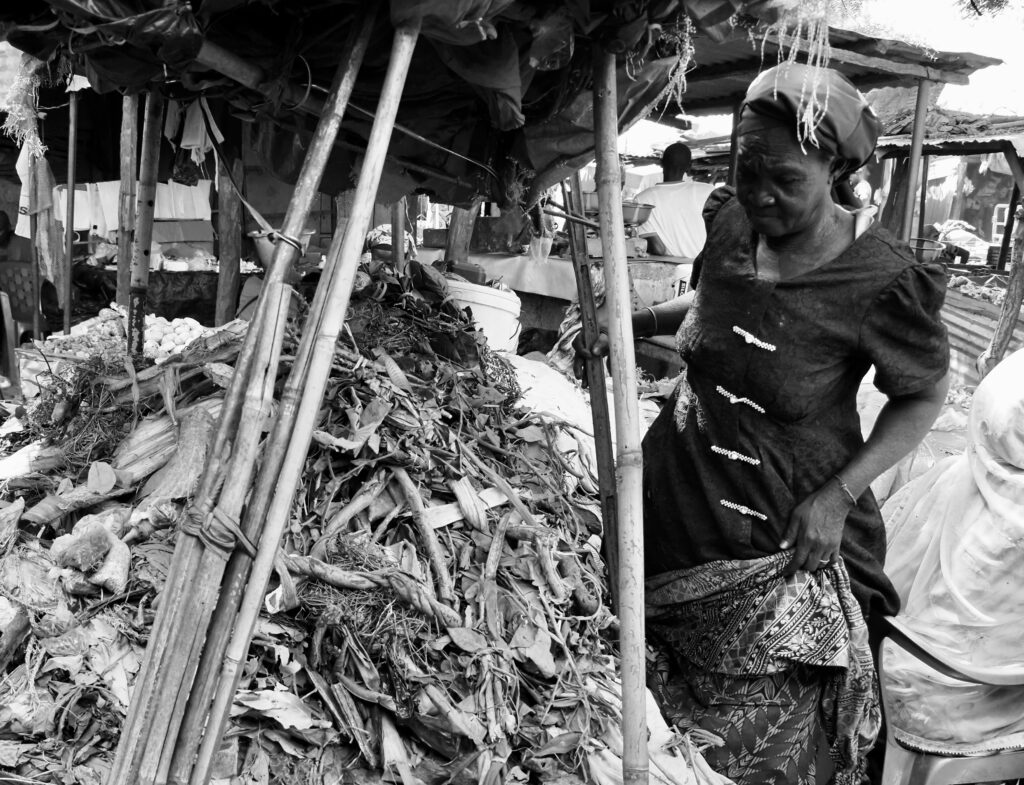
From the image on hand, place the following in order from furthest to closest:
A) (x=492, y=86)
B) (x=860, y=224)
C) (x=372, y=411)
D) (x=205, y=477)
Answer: (x=372, y=411)
(x=860, y=224)
(x=492, y=86)
(x=205, y=477)

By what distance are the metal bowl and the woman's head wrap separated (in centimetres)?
579

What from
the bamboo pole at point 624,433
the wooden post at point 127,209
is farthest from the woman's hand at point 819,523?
the wooden post at point 127,209

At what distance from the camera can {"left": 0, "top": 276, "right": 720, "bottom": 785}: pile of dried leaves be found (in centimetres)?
186

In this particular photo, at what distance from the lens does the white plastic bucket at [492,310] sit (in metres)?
4.11

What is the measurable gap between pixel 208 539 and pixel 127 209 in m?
3.42

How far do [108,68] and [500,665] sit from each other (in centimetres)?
164

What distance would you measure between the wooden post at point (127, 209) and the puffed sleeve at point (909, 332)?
136 inches

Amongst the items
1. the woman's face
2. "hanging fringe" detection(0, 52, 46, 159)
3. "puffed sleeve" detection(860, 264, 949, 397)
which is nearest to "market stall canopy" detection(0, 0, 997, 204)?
the woman's face

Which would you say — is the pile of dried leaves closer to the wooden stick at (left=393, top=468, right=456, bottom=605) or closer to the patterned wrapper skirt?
the wooden stick at (left=393, top=468, right=456, bottom=605)

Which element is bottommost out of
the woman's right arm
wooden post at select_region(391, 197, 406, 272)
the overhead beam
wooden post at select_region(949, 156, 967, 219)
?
the woman's right arm

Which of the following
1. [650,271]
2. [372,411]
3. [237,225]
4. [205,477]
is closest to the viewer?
[205,477]

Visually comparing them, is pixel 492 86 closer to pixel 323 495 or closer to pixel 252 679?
pixel 323 495

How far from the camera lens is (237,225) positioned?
538 cm

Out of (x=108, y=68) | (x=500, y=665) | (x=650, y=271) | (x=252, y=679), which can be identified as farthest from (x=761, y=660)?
(x=650, y=271)
